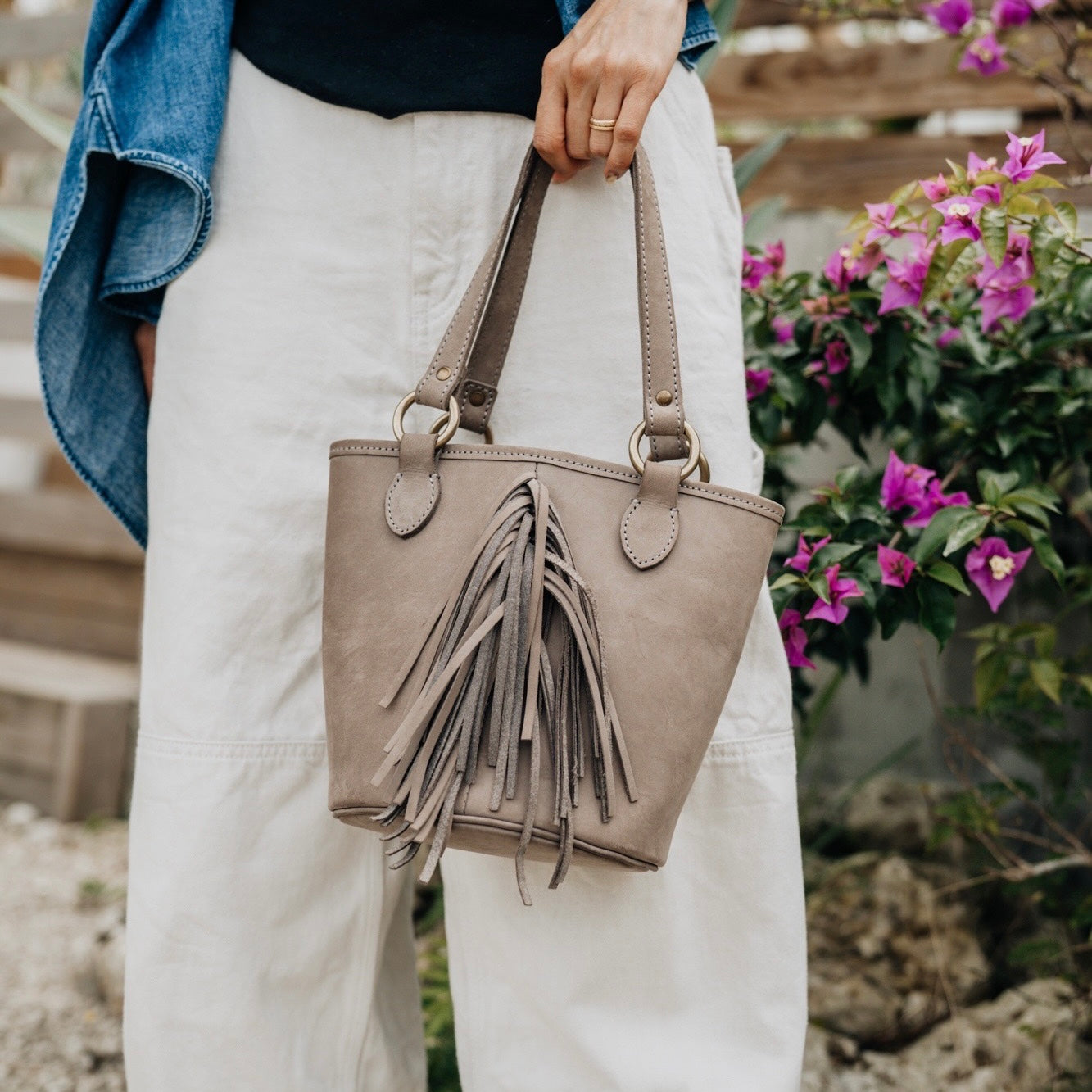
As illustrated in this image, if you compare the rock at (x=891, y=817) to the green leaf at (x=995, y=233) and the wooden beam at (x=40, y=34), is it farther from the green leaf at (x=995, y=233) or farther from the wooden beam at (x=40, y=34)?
the wooden beam at (x=40, y=34)

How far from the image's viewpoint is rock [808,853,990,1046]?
153 centimetres

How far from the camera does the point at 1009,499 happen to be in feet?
3.67

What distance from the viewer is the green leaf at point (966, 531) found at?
1065 millimetres

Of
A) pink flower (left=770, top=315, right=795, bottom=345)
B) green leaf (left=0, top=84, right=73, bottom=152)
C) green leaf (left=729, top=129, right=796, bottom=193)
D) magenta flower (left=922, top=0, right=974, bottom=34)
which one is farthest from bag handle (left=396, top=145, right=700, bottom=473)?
green leaf (left=0, top=84, right=73, bottom=152)

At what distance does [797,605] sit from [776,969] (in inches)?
16.7

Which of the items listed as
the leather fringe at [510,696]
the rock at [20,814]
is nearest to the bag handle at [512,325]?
the leather fringe at [510,696]

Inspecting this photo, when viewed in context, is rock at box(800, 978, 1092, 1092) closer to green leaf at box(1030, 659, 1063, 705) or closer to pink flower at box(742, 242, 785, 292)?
green leaf at box(1030, 659, 1063, 705)

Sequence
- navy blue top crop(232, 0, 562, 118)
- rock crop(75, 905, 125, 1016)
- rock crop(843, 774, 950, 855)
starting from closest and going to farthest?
navy blue top crop(232, 0, 562, 118) → rock crop(75, 905, 125, 1016) → rock crop(843, 774, 950, 855)

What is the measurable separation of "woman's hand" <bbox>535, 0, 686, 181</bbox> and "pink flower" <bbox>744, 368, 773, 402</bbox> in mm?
508

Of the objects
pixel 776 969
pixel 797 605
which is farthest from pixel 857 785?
pixel 776 969

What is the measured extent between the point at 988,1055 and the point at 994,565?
29.4 inches

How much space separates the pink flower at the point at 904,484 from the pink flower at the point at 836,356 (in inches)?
6.8

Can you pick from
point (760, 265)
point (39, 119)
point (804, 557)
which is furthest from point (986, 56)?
point (39, 119)

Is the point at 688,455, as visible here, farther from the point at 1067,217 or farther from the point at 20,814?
the point at 20,814
